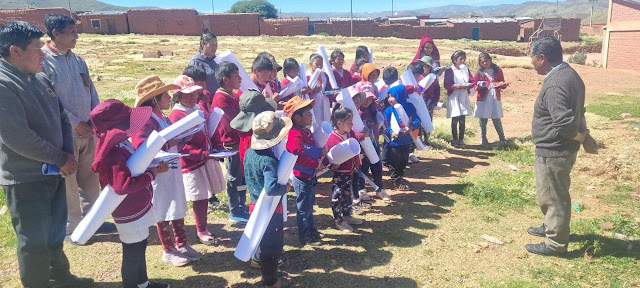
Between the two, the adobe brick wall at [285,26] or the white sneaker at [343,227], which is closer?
the white sneaker at [343,227]

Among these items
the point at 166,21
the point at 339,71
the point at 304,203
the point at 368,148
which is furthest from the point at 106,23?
the point at 304,203

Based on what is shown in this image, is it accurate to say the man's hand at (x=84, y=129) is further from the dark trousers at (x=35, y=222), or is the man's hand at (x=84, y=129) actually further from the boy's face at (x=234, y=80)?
the boy's face at (x=234, y=80)

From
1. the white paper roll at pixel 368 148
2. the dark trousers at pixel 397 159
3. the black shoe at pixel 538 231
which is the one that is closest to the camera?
the black shoe at pixel 538 231

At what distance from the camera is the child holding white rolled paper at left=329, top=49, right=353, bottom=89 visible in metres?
6.82

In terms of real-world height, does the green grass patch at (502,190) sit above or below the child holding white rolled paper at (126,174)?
below

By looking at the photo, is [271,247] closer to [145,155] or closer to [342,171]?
[145,155]

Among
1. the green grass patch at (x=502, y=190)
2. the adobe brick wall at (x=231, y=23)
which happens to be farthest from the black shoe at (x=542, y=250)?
the adobe brick wall at (x=231, y=23)

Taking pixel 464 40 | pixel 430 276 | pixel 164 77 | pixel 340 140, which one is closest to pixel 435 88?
pixel 340 140

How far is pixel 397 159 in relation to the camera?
6086 millimetres

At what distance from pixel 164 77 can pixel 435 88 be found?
13.3 metres

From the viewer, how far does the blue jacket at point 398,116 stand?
595cm

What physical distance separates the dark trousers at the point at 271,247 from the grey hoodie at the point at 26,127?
165 cm

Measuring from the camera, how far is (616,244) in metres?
4.47

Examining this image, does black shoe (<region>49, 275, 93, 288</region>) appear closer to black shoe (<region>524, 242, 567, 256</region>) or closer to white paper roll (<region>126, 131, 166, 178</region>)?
white paper roll (<region>126, 131, 166, 178</region>)
